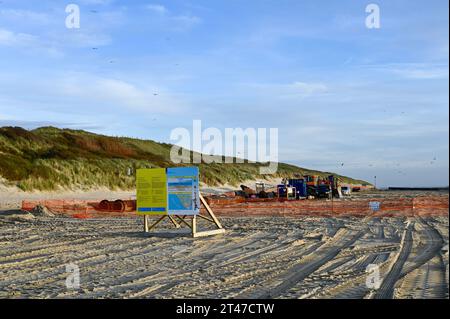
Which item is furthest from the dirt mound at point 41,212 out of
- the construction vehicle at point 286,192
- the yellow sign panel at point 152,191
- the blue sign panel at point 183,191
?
the construction vehicle at point 286,192

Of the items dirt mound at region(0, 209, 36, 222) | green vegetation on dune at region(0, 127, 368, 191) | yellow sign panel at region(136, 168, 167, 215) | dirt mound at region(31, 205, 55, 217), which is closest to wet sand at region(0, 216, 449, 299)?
yellow sign panel at region(136, 168, 167, 215)

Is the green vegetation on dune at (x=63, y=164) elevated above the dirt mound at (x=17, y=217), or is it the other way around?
the green vegetation on dune at (x=63, y=164)

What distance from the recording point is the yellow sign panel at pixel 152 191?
17.6 meters

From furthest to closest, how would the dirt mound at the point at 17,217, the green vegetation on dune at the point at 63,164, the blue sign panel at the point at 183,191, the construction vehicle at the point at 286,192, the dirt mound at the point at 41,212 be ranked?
the construction vehicle at the point at 286,192
the green vegetation on dune at the point at 63,164
the dirt mound at the point at 41,212
the dirt mound at the point at 17,217
the blue sign panel at the point at 183,191

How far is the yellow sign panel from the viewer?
17641 mm

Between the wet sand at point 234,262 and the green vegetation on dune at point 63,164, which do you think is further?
the green vegetation on dune at point 63,164

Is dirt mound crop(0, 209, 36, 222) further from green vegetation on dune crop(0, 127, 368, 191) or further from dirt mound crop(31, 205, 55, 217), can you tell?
green vegetation on dune crop(0, 127, 368, 191)

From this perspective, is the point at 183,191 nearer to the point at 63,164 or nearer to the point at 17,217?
the point at 17,217

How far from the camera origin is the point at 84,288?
8.99 meters

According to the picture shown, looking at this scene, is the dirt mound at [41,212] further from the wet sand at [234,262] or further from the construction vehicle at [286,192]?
the construction vehicle at [286,192]

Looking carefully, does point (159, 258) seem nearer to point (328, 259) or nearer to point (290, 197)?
point (328, 259)
